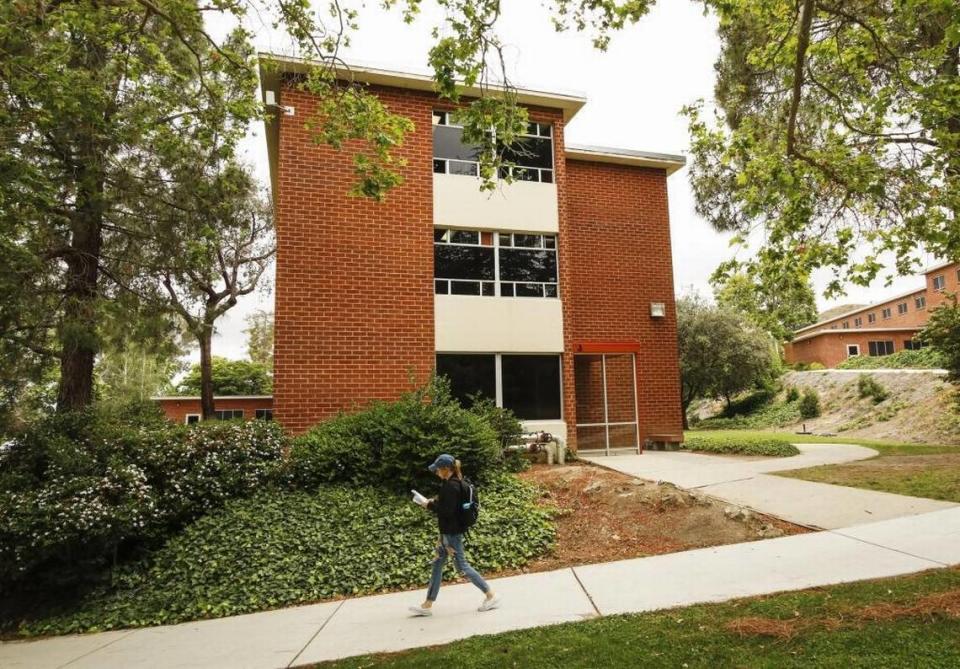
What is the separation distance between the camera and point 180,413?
2930 centimetres

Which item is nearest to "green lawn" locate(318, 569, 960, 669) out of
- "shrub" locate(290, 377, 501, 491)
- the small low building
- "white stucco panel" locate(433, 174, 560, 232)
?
"shrub" locate(290, 377, 501, 491)

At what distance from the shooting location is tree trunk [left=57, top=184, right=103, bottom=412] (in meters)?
9.33

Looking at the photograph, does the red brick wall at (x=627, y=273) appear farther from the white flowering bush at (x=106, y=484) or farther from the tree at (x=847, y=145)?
the white flowering bush at (x=106, y=484)

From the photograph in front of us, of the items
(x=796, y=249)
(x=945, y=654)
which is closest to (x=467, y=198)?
(x=796, y=249)

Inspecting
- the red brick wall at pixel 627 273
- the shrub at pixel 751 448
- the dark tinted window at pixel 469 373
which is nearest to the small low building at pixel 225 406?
the dark tinted window at pixel 469 373

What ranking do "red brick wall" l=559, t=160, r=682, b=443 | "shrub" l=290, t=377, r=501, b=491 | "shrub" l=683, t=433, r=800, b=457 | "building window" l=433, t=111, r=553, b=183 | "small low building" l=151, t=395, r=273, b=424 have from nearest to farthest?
"shrub" l=290, t=377, r=501, b=491 → "shrub" l=683, t=433, r=800, b=457 → "building window" l=433, t=111, r=553, b=183 → "red brick wall" l=559, t=160, r=682, b=443 → "small low building" l=151, t=395, r=273, b=424

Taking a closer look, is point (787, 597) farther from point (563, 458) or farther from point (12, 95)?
point (12, 95)

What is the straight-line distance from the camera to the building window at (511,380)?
495 inches

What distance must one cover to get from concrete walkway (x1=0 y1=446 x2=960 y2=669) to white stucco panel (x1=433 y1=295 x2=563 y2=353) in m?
6.77

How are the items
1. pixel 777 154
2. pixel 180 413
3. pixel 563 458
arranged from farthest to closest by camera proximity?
pixel 180 413, pixel 563 458, pixel 777 154

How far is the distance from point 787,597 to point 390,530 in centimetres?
467

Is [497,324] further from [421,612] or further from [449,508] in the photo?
[421,612]

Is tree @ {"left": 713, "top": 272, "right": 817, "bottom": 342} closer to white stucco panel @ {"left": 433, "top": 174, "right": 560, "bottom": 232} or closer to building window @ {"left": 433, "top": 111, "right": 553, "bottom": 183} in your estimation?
white stucco panel @ {"left": 433, "top": 174, "right": 560, "bottom": 232}

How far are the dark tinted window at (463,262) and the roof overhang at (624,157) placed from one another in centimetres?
390
